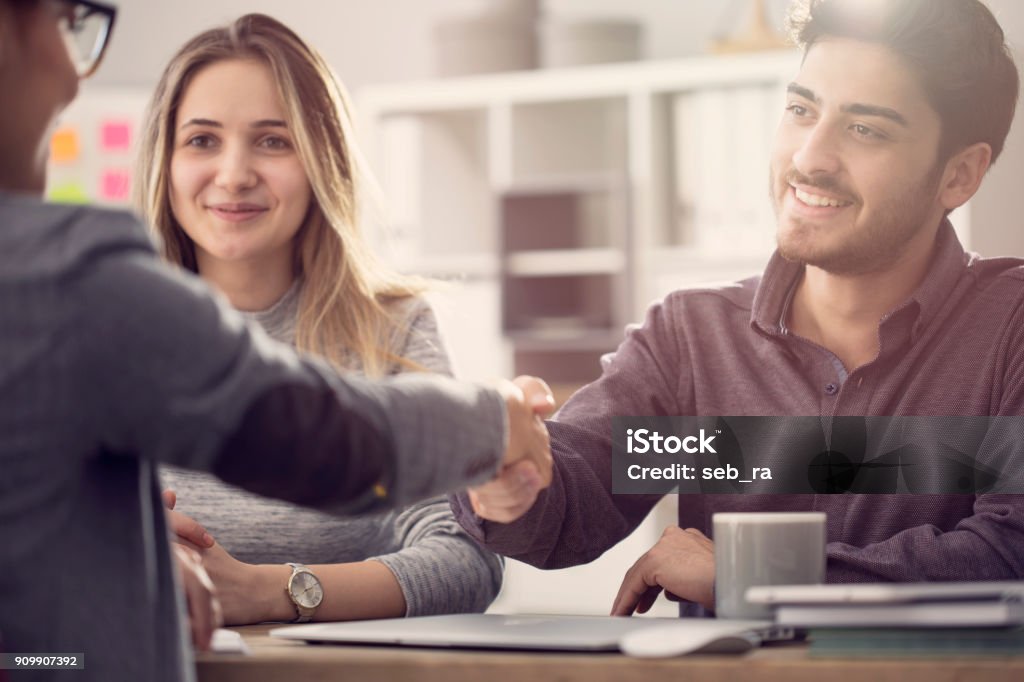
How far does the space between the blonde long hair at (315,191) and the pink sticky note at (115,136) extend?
278 cm

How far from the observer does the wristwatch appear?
116 cm

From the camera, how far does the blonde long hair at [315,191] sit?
147cm

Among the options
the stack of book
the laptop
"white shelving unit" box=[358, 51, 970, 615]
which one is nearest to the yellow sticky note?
"white shelving unit" box=[358, 51, 970, 615]

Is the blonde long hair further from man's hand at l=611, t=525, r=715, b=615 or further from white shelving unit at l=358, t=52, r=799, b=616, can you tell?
white shelving unit at l=358, t=52, r=799, b=616

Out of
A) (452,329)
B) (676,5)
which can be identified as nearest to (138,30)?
(452,329)

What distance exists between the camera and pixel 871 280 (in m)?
1.21

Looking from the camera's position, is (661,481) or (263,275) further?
(263,275)

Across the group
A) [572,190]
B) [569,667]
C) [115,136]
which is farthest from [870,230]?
[115,136]

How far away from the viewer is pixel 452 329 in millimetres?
3988

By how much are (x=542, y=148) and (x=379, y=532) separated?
267cm

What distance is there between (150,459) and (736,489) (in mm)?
668

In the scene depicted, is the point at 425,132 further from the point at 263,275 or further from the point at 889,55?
the point at 889,55

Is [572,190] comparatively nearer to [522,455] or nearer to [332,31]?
[332,31]

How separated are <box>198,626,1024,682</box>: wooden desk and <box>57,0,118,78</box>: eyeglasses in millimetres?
383
